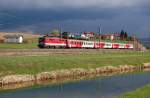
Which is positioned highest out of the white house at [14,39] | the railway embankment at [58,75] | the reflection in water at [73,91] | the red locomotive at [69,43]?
the white house at [14,39]

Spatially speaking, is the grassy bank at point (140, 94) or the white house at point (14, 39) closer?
the grassy bank at point (140, 94)

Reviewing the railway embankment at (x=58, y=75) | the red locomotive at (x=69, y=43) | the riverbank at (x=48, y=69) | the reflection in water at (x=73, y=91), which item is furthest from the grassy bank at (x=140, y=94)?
the red locomotive at (x=69, y=43)

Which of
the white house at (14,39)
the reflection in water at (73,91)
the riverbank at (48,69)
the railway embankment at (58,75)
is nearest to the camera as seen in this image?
the reflection in water at (73,91)

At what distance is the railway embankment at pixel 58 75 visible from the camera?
45.6 m

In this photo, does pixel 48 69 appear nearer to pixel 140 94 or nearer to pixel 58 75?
pixel 58 75

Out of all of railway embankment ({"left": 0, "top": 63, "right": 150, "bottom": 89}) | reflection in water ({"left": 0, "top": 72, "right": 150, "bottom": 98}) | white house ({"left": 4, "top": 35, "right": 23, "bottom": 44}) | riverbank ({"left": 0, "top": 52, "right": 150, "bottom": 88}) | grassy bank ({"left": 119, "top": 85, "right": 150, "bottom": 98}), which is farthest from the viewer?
white house ({"left": 4, "top": 35, "right": 23, "bottom": 44})

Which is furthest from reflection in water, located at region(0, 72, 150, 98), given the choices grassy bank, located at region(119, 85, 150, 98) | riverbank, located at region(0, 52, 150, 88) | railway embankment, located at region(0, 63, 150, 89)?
grassy bank, located at region(119, 85, 150, 98)

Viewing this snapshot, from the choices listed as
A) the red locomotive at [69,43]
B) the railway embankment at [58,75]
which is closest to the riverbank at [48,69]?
the railway embankment at [58,75]

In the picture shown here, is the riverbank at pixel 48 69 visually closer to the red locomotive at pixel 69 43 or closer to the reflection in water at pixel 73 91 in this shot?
the reflection in water at pixel 73 91

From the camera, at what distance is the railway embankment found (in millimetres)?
45625

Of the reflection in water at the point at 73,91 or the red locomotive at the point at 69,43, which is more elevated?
the red locomotive at the point at 69,43

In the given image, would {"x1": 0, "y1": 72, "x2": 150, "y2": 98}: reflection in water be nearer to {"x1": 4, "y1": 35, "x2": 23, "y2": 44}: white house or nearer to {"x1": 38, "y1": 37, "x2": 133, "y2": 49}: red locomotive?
{"x1": 38, "y1": 37, "x2": 133, "y2": 49}: red locomotive

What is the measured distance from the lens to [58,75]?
5394 centimetres

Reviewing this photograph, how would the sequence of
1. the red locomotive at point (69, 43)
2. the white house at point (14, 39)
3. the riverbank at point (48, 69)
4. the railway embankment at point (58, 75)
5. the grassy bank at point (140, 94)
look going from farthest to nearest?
the white house at point (14, 39) → the red locomotive at point (69, 43) → the riverbank at point (48, 69) → the railway embankment at point (58, 75) → the grassy bank at point (140, 94)
